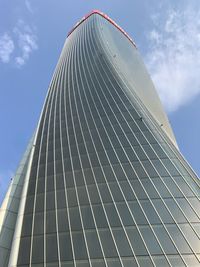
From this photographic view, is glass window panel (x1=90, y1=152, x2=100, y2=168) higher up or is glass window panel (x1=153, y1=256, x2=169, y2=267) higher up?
glass window panel (x1=90, y1=152, x2=100, y2=168)

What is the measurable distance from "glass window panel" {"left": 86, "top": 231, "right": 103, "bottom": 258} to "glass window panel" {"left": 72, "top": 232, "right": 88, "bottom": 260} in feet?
1.65

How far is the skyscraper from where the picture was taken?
32.7 m

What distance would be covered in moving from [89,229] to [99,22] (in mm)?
81142

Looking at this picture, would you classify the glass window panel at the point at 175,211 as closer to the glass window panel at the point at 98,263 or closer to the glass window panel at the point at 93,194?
the glass window panel at the point at 93,194

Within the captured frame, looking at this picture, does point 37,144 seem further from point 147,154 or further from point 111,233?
point 111,233

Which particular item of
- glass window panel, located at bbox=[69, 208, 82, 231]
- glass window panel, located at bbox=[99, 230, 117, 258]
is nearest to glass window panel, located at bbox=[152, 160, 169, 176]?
glass window panel, located at bbox=[99, 230, 117, 258]

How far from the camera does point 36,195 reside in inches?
1618

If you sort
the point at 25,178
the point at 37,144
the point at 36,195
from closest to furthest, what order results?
the point at 36,195, the point at 25,178, the point at 37,144

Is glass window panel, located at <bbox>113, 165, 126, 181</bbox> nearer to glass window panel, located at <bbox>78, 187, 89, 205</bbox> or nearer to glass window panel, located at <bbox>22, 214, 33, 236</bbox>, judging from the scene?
glass window panel, located at <bbox>78, 187, 89, 205</bbox>

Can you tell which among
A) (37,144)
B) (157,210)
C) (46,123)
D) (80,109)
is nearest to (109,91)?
(80,109)

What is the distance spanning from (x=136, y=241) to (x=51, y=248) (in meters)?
7.81

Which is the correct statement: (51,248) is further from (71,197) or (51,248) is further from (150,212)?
(150,212)

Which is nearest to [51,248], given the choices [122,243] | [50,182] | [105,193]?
[122,243]

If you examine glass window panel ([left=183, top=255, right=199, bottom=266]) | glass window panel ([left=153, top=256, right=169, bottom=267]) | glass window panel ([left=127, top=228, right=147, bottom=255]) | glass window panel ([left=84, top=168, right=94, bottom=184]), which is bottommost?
glass window panel ([left=183, top=255, right=199, bottom=266])
